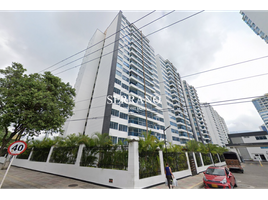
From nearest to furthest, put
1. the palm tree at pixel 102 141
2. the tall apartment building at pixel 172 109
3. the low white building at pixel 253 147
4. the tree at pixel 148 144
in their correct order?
the tree at pixel 148 144, the palm tree at pixel 102 141, the low white building at pixel 253 147, the tall apartment building at pixel 172 109

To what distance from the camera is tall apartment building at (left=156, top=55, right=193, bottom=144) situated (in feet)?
131

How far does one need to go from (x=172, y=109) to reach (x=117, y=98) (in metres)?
30.2

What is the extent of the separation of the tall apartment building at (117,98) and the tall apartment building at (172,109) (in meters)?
6.75

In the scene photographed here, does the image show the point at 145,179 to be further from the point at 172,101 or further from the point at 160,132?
the point at 172,101

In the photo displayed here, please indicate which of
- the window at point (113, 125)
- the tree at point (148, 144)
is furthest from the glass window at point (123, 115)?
the tree at point (148, 144)

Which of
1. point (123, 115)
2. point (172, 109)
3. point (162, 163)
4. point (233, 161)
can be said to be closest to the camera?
point (162, 163)

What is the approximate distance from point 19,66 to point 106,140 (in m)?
13.0

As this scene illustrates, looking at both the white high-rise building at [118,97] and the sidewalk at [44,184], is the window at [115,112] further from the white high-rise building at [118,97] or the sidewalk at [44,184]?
the sidewalk at [44,184]

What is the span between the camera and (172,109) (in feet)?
155

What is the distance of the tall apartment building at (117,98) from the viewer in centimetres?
2297

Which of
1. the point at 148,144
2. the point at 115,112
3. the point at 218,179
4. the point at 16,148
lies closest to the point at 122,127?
the point at 115,112

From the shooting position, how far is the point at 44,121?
10961 millimetres

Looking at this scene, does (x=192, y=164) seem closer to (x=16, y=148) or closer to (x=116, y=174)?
(x=116, y=174)
